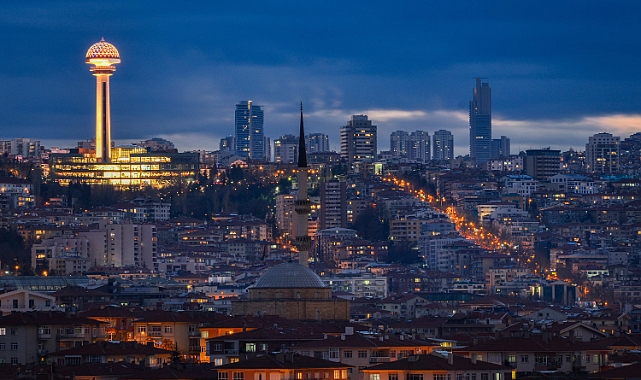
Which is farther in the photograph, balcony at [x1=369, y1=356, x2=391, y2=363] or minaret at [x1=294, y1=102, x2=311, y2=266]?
minaret at [x1=294, y1=102, x2=311, y2=266]

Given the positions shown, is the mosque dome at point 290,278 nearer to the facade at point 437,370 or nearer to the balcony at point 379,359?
the balcony at point 379,359

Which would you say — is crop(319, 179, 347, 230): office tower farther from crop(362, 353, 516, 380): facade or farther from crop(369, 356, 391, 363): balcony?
crop(362, 353, 516, 380): facade

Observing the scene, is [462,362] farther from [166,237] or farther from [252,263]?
[166,237]

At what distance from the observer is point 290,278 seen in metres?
81.1

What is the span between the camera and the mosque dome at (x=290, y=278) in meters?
80.9

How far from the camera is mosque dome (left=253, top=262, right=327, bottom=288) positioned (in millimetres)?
80875

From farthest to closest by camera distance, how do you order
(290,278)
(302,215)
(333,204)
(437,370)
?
(333,204) → (302,215) → (290,278) → (437,370)

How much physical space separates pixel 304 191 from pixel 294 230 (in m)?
81.1

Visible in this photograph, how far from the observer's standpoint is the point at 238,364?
46.9 metres

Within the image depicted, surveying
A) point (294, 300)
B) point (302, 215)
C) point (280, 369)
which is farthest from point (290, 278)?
point (280, 369)

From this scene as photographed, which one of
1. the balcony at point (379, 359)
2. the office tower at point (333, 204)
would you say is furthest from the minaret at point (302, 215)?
the office tower at point (333, 204)

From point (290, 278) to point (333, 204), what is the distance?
356 ft

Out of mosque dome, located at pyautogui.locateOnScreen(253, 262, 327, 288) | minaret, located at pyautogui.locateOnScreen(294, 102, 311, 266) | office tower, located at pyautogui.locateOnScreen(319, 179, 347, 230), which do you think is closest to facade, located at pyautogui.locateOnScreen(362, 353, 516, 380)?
mosque dome, located at pyautogui.locateOnScreen(253, 262, 327, 288)

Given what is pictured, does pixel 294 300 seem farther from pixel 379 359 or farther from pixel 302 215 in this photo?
pixel 379 359
